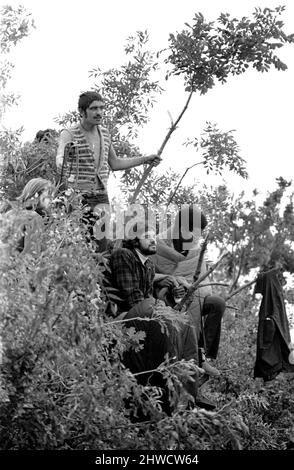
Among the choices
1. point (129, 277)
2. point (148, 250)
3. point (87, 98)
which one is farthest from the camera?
point (87, 98)

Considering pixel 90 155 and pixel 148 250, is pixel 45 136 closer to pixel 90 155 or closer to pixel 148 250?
pixel 90 155

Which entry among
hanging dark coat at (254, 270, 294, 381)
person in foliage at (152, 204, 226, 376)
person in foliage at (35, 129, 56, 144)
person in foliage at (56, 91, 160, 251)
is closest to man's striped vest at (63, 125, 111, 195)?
person in foliage at (56, 91, 160, 251)

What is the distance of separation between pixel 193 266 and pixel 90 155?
1.37 metres

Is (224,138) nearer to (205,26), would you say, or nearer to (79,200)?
(205,26)

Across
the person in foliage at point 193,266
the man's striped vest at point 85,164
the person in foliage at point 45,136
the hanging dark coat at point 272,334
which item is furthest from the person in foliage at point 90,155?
the hanging dark coat at point 272,334

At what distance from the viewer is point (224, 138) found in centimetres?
1358

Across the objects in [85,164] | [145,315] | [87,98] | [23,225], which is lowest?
[145,315]

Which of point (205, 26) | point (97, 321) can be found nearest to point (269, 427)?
point (205, 26)

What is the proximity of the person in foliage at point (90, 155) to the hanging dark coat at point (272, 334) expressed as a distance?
1733 millimetres

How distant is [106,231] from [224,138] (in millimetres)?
2952

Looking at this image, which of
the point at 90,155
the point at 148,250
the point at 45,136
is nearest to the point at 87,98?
the point at 90,155

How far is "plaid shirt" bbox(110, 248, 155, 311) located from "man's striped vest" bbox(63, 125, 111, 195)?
2.26ft

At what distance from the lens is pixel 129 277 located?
10570 mm

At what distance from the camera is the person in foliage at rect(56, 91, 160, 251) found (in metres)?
11.2
